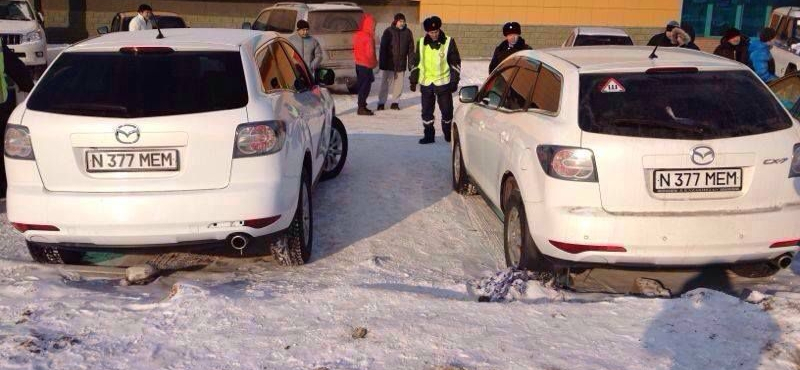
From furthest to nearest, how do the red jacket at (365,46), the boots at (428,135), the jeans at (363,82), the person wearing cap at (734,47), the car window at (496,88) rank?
the red jacket at (365,46) → the jeans at (363,82) → the person wearing cap at (734,47) → the boots at (428,135) → the car window at (496,88)

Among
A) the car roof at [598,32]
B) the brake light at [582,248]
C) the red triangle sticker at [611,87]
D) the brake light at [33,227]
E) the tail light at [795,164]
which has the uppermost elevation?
the red triangle sticker at [611,87]

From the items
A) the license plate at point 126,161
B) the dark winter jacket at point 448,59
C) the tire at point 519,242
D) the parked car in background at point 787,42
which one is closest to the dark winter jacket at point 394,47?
the dark winter jacket at point 448,59

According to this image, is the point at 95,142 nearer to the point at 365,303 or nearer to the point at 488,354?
the point at 365,303

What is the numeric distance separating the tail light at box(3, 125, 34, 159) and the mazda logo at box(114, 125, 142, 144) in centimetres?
55

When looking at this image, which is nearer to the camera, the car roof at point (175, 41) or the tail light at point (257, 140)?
the tail light at point (257, 140)

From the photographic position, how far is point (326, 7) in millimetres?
16125

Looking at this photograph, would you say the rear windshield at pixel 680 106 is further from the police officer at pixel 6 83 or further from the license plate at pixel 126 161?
the police officer at pixel 6 83

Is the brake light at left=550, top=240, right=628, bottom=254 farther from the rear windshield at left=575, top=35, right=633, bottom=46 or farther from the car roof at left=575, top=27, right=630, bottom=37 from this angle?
the car roof at left=575, top=27, right=630, bottom=37

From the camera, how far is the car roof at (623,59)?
17.2ft

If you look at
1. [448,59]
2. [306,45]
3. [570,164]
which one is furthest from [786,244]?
[306,45]

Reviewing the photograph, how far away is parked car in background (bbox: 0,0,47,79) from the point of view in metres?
16.4

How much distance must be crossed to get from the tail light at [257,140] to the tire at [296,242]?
501 mm

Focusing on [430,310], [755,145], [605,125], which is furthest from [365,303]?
[755,145]

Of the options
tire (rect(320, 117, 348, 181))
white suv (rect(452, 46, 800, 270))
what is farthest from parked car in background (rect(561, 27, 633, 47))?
white suv (rect(452, 46, 800, 270))
